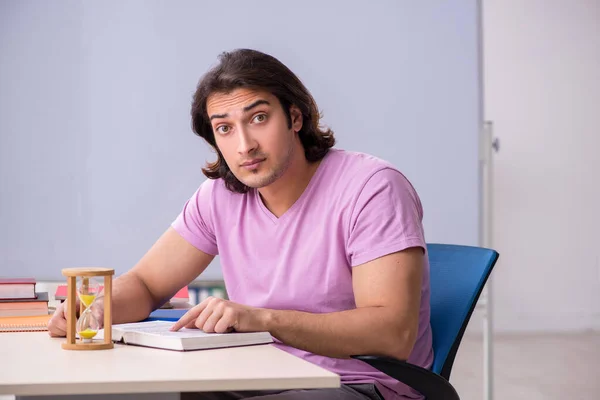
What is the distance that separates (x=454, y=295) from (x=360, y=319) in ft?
1.16

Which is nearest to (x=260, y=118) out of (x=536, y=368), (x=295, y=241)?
(x=295, y=241)

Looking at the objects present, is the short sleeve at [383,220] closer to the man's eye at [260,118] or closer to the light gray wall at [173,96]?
the man's eye at [260,118]

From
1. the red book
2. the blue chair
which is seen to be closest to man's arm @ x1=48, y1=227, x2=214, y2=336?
the red book

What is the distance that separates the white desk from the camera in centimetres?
105

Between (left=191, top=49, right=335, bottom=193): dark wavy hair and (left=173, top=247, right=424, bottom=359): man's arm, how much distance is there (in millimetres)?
443

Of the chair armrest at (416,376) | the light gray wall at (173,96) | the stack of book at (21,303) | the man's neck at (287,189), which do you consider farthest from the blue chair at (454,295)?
the light gray wall at (173,96)

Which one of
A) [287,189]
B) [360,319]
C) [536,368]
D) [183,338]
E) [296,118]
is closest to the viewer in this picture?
[183,338]

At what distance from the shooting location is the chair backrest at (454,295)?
1.77 m

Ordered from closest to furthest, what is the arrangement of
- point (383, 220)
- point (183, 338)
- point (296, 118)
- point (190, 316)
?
1. point (183, 338)
2. point (190, 316)
3. point (383, 220)
4. point (296, 118)

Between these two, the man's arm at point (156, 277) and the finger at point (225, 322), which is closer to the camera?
the finger at point (225, 322)

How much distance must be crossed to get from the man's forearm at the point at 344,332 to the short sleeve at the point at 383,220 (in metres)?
0.15

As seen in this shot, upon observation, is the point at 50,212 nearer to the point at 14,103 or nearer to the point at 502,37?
the point at 14,103

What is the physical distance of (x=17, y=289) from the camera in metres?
1.94

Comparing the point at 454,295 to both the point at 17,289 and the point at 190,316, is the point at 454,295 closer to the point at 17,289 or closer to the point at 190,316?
the point at 190,316
